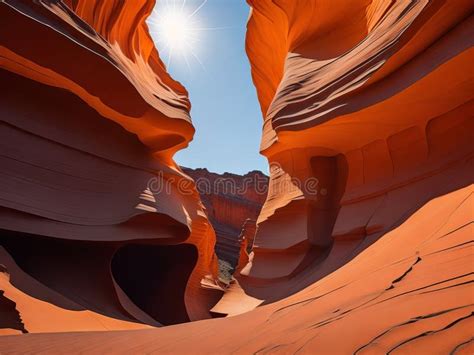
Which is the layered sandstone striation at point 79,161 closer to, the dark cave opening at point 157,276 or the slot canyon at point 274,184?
the slot canyon at point 274,184

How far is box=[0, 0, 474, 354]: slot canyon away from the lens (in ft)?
8.20

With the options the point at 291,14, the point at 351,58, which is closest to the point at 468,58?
the point at 351,58

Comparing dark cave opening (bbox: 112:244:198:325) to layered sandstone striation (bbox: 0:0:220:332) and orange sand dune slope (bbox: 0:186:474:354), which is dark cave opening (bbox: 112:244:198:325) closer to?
layered sandstone striation (bbox: 0:0:220:332)

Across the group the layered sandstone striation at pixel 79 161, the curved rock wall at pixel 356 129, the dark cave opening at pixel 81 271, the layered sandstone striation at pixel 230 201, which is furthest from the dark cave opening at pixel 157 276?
the layered sandstone striation at pixel 230 201

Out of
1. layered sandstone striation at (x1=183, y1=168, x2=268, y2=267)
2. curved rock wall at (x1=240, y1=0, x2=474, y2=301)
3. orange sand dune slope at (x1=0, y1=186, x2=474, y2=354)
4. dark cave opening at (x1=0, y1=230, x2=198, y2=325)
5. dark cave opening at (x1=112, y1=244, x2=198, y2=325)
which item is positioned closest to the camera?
orange sand dune slope at (x1=0, y1=186, x2=474, y2=354)

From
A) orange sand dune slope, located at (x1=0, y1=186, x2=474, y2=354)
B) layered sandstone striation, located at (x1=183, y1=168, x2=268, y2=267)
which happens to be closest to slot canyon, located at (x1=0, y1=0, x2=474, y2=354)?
orange sand dune slope, located at (x1=0, y1=186, x2=474, y2=354)

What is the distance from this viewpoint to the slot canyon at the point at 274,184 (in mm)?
2500

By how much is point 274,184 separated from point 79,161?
14.5 ft

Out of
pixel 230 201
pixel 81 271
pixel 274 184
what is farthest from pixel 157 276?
pixel 230 201

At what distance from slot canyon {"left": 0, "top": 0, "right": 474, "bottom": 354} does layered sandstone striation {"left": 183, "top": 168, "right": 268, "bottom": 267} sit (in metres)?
10.3

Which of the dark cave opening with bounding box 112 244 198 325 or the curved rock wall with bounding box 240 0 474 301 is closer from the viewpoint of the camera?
the curved rock wall with bounding box 240 0 474 301

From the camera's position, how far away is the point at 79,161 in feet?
25.1

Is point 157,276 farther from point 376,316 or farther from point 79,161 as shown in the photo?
point 376,316

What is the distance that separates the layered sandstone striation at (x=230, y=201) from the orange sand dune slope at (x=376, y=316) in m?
17.1
